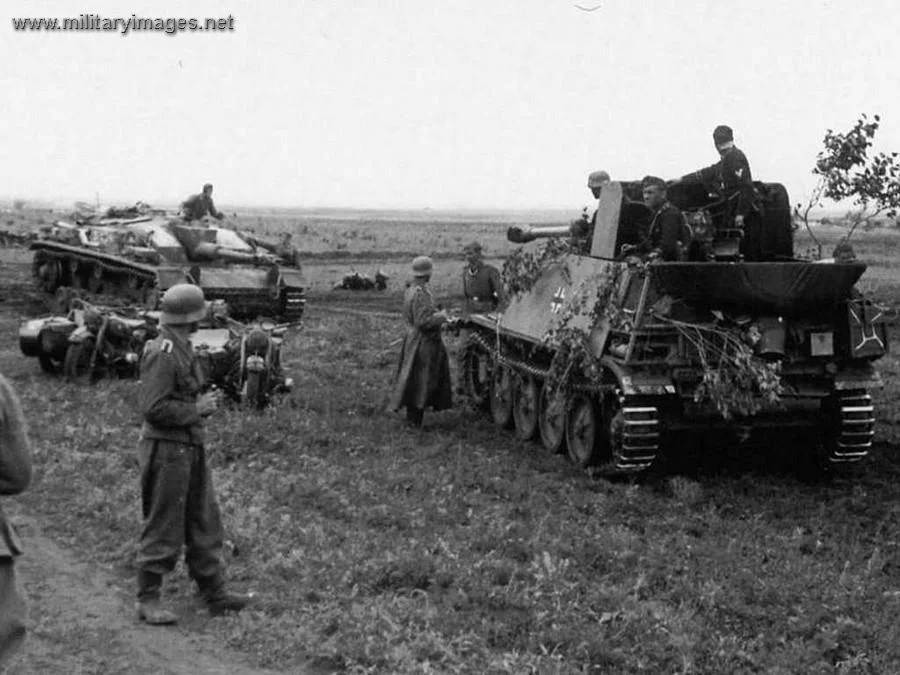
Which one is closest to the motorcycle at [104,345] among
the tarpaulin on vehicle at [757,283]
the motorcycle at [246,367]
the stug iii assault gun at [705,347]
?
the motorcycle at [246,367]

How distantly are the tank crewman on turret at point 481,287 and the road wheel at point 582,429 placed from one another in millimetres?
2942

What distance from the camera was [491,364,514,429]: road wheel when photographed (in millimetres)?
13562

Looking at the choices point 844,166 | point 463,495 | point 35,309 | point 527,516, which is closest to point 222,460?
point 463,495

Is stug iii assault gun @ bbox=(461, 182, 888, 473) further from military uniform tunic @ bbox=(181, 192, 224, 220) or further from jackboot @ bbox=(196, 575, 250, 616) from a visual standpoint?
military uniform tunic @ bbox=(181, 192, 224, 220)

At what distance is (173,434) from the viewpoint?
6922 millimetres

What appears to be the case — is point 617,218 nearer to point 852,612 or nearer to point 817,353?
point 817,353

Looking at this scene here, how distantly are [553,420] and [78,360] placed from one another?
615cm

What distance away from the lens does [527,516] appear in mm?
9352

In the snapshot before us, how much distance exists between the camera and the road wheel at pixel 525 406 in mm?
12812

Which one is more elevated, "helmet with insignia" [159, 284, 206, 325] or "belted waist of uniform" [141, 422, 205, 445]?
"helmet with insignia" [159, 284, 206, 325]

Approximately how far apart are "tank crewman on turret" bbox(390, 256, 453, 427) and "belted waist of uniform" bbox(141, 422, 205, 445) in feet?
19.0

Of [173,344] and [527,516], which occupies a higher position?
[173,344]

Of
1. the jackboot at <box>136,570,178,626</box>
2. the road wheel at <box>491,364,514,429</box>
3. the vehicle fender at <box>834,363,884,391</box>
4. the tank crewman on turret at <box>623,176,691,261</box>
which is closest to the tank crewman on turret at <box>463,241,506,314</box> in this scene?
the road wheel at <box>491,364,514,429</box>

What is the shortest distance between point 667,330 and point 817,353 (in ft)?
4.48
